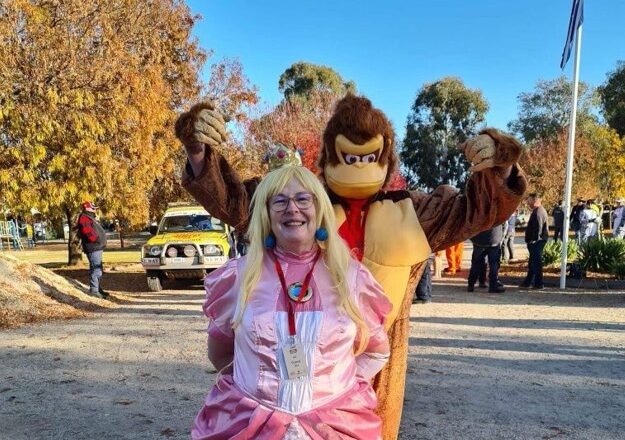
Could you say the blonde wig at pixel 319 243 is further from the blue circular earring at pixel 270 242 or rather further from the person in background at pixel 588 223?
the person in background at pixel 588 223

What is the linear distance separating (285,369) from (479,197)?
3.93 ft

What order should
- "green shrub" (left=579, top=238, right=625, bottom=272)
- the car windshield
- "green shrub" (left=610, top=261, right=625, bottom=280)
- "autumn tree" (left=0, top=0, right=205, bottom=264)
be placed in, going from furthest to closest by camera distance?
the car windshield → "green shrub" (left=579, top=238, right=625, bottom=272) → "green shrub" (left=610, top=261, right=625, bottom=280) → "autumn tree" (left=0, top=0, right=205, bottom=264)

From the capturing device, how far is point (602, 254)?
37.9 feet

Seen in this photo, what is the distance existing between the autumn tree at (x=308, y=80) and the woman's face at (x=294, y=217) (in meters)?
39.7

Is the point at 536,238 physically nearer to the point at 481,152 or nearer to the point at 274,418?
the point at 481,152

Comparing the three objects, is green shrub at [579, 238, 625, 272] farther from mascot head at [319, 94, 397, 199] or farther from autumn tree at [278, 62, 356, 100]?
autumn tree at [278, 62, 356, 100]

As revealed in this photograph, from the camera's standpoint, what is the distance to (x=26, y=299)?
879 centimetres

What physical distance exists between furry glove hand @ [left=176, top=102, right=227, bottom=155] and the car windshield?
1027 centimetres

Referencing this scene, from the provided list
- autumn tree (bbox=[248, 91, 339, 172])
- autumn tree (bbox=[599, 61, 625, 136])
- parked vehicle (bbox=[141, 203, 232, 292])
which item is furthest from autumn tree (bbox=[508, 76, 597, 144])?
parked vehicle (bbox=[141, 203, 232, 292])

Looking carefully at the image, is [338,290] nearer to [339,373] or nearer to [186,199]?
[339,373]

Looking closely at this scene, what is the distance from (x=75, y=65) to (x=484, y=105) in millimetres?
34497

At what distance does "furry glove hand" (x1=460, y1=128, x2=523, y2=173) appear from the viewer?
89.8 inches

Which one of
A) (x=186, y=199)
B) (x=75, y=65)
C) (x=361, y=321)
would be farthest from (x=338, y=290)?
(x=186, y=199)

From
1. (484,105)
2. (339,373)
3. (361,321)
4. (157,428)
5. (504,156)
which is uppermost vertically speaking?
(484,105)
